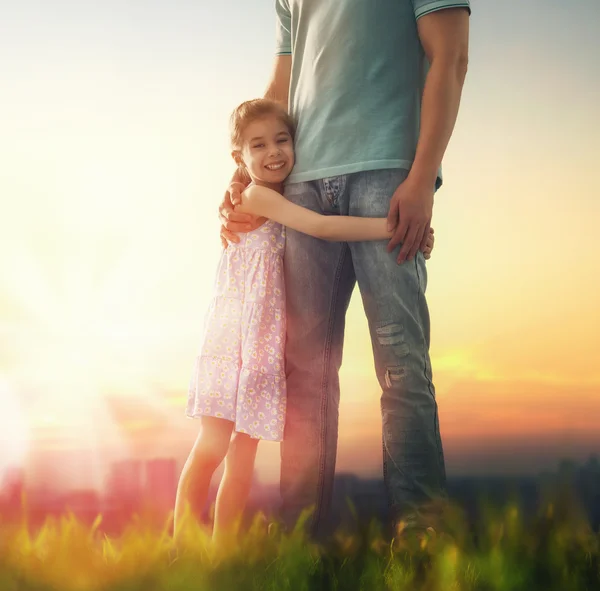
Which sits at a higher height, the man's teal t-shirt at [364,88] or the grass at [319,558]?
the man's teal t-shirt at [364,88]

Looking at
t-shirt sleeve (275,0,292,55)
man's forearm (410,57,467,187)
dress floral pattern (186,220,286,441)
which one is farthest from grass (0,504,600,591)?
t-shirt sleeve (275,0,292,55)

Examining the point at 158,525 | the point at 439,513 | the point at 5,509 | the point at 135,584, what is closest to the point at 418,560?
the point at 439,513

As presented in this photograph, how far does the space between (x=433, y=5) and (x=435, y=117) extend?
0.78ft

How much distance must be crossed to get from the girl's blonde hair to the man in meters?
0.04

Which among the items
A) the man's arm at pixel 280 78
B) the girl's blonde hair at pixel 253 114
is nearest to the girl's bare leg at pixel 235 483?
the girl's blonde hair at pixel 253 114

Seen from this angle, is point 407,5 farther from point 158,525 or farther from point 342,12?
point 158,525

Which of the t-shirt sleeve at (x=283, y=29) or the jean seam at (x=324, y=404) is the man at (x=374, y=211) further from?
the t-shirt sleeve at (x=283, y=29)

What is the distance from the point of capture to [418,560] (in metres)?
1.49

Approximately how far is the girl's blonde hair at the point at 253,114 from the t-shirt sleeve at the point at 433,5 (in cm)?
38

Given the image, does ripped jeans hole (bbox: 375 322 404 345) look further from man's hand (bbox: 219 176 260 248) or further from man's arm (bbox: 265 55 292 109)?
man's arm (bbox: 265 55 292 109)

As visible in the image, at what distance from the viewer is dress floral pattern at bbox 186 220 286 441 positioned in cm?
170

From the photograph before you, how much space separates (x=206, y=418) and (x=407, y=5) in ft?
3.37

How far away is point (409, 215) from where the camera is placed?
1.60 metres

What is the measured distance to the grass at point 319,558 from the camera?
140 cm
